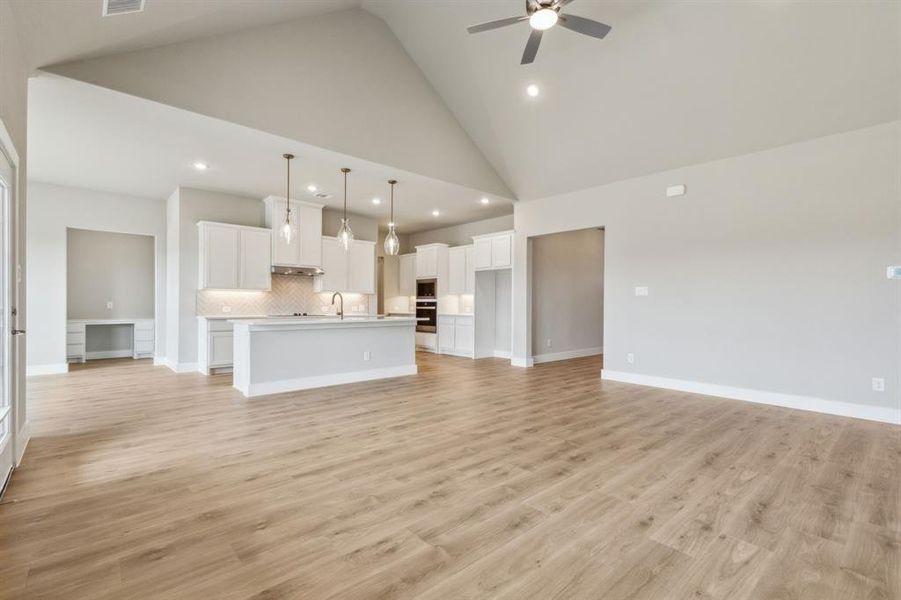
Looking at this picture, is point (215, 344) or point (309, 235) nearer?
point (215, 344)

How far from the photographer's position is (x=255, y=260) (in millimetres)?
7180

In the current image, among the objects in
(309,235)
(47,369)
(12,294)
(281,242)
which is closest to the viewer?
(12,294)

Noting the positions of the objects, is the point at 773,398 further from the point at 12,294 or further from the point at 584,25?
the point at 12,294

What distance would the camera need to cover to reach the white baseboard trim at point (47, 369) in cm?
642

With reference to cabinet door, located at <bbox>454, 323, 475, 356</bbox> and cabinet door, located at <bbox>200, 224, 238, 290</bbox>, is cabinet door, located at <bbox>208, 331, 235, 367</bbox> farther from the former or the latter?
cabinet door, located at <bbox>454, 323, 475, 356</bbox>

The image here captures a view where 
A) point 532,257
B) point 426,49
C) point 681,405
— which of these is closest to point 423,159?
point 426,49

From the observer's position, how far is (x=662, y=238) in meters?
5.71

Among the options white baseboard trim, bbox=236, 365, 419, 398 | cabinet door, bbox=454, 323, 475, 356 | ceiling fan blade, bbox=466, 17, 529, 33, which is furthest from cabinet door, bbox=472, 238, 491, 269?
ceiling fan blade, bbox=466, 17, 529, 33

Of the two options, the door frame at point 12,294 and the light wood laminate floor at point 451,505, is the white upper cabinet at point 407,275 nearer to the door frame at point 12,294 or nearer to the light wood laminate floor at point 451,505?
the light wood laminate floor at point 451,505

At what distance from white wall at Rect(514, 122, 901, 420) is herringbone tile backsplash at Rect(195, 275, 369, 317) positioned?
510cm

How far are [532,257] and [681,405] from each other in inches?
147

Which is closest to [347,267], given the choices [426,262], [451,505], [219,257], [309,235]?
[309,235]

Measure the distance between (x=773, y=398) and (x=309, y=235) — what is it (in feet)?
24.1

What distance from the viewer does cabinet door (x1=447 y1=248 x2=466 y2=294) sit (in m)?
8.80
